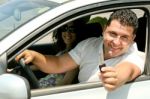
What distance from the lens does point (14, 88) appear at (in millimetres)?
2844

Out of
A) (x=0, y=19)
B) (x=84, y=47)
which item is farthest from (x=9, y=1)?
(x=84, y=47)

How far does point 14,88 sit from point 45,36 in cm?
60

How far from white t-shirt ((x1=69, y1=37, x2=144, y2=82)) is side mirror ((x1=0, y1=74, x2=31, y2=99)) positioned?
0.81 meters

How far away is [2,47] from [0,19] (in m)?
0.62

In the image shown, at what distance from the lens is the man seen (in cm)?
351

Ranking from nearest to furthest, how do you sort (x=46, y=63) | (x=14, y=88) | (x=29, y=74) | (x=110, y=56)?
(x=14, y=88), (x=29, y=74), (x=110, y=56), (x=46, y=63)

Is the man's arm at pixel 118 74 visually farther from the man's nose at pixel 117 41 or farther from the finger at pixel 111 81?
the man's nose at pixel 117 41

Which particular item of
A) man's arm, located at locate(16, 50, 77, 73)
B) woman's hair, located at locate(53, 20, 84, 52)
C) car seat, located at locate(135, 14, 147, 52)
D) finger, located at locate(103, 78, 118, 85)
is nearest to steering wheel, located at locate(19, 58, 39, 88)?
man's arm, located at locate(16, 50, 77, 73)

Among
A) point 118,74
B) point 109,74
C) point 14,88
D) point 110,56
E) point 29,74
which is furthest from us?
point 110,56

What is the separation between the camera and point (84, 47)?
3.88m

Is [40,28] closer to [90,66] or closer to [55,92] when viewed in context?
[55,92]

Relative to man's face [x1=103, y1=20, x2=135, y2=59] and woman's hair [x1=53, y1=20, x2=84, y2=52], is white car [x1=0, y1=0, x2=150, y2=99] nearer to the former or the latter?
man's face [x1=103, y1=20, x2=135, y2=59]

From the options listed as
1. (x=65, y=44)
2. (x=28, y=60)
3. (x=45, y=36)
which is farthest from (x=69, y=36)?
(x=45, y=36)

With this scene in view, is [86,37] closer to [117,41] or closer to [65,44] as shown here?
[65,44]
